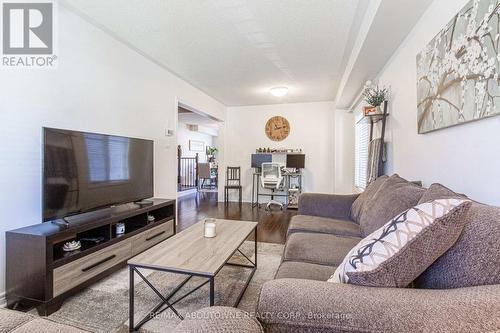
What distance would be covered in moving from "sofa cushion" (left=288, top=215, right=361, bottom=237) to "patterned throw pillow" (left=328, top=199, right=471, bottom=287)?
1255mm

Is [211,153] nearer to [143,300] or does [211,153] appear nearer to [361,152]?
[361,152]

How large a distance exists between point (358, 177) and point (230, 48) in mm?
3519

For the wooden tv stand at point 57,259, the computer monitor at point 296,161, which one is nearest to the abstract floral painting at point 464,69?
the wooden tv stand at point 57,259

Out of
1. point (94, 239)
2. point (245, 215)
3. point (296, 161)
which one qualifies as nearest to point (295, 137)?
point (296, 161)

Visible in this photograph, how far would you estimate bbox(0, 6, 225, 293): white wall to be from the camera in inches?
73.4

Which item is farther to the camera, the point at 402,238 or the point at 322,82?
the point at 322,82

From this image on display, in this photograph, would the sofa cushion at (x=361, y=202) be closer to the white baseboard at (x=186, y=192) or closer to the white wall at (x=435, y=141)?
the white wall at (x=435, y=141)

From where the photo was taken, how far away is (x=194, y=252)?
1.63 m

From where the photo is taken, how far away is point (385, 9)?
1926mm

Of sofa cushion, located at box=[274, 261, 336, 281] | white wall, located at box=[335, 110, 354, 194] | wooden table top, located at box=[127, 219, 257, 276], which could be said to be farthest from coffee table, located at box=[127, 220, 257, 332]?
white wall, located at box=[335, 110, 354, 194]

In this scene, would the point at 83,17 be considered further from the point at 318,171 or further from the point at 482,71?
the point at 318,171

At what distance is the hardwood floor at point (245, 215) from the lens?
3558mm

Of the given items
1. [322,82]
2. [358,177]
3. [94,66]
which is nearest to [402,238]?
[94,66]

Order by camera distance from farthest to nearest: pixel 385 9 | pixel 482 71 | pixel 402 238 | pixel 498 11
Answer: pixel 385 9, pixel 482 71, pixel 498 11, pixel 402 238
